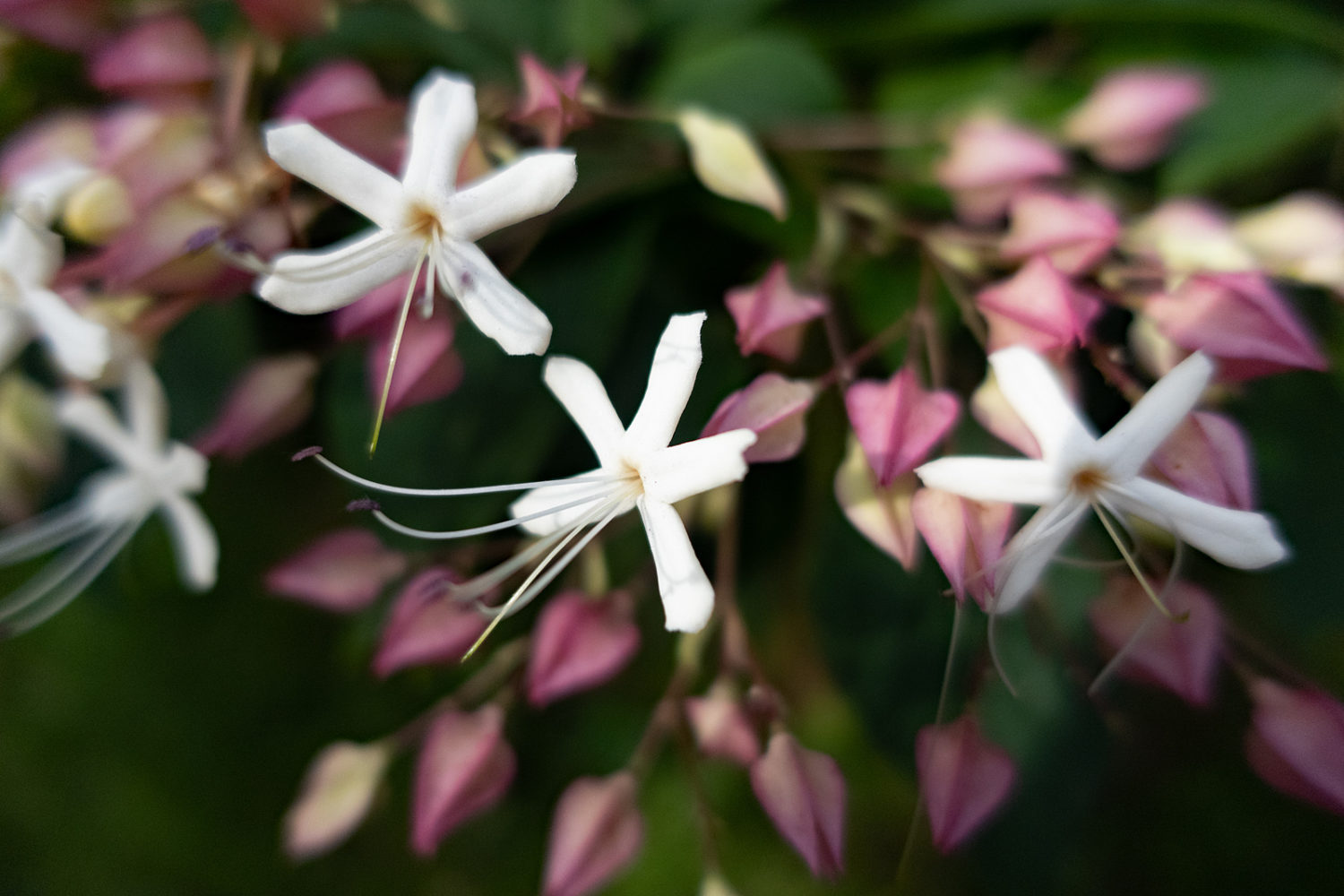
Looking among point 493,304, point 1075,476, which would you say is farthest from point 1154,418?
point 493,304

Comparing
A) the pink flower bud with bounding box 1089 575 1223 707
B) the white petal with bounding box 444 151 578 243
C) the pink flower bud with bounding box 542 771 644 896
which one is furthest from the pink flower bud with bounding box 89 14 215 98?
the pink flower bud with bounding box 1089 575 1223 707

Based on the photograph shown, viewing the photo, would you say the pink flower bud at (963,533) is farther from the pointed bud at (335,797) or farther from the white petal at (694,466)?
the pointed bud at (335,797)

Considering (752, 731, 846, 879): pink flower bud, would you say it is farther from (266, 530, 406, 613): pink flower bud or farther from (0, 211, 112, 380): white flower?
(0, 211, 112, 380): white flower

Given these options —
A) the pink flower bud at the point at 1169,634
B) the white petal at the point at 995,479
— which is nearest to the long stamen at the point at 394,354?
the white petal at the point at 995,479

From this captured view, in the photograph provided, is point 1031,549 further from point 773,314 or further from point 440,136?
point 440,136

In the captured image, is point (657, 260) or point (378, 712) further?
point (378, 712)

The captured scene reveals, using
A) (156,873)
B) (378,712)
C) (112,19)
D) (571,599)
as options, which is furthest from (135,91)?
(156,873)

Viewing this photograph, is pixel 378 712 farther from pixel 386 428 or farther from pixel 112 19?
pixel 112 19
